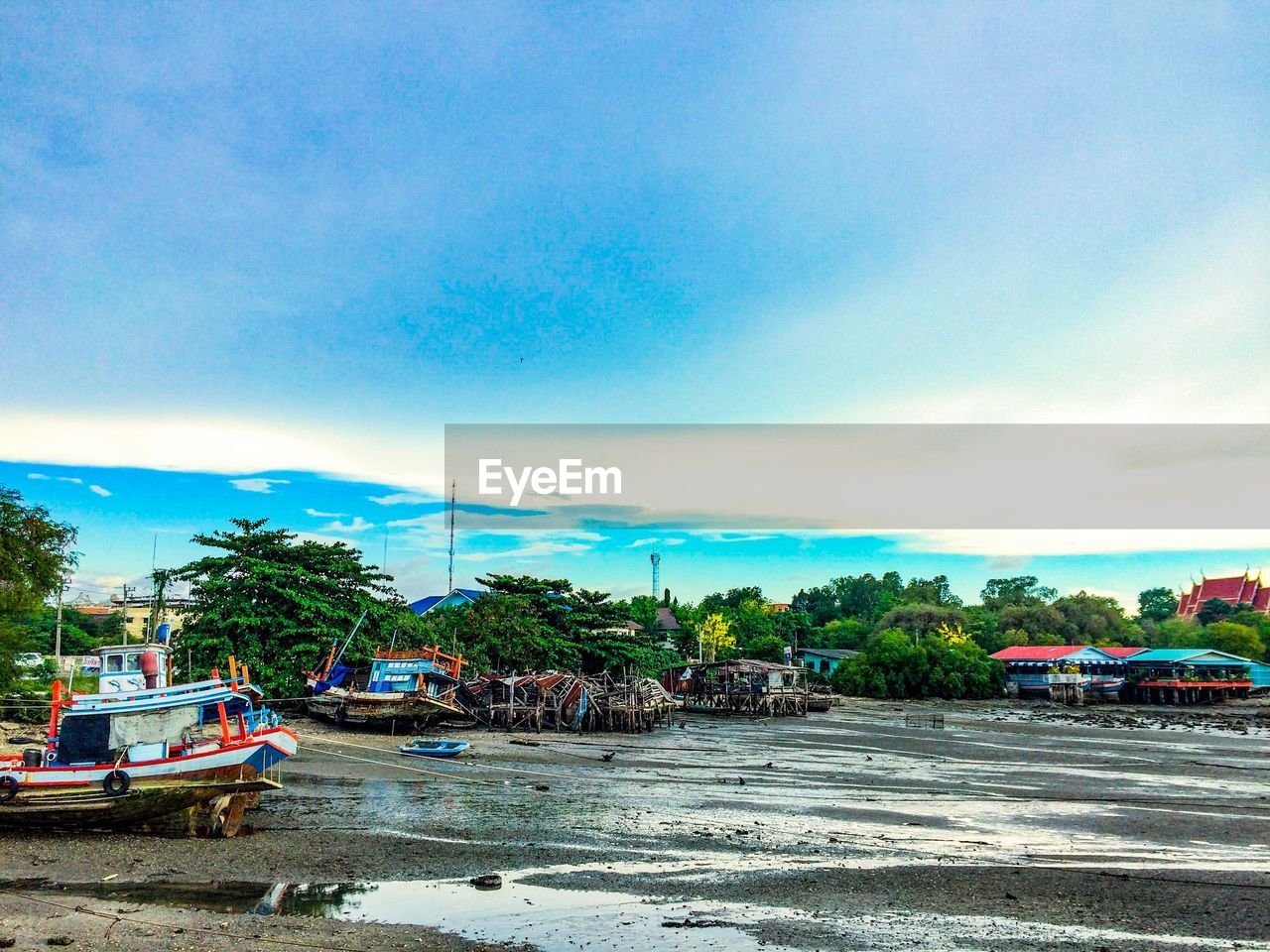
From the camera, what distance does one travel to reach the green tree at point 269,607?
124 feet

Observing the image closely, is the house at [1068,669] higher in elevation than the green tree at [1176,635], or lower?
lower

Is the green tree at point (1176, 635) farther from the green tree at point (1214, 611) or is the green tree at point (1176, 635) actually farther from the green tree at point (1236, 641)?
the green tree at point (1236, 641)

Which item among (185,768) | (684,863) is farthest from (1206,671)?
(185,768)

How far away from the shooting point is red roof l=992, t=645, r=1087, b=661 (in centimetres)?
7656

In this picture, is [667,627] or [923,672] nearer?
[923,672]

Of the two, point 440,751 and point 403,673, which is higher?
point 403,673

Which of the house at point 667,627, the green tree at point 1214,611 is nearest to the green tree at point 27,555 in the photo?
the house at point 667,627

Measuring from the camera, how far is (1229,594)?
99125 mm

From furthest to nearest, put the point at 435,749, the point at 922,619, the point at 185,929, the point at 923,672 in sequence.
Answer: the point at 922,619 → the point at 923,672 → the point at 435,749 → the point at 185,929

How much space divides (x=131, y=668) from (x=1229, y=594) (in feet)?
373

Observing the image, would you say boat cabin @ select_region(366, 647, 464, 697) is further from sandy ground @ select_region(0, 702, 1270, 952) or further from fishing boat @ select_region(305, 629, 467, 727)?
sandy ground @ select_region(0, 702, 1270, 952)

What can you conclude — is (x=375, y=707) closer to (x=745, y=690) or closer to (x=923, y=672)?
(x=745, y=690)

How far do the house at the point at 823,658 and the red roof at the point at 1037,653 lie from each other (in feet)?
45.8

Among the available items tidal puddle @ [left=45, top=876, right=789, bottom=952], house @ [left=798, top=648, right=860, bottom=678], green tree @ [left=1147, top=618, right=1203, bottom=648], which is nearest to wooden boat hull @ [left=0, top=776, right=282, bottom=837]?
tidal puddle @ [left=45, top=876, right=789, bottom=952]
